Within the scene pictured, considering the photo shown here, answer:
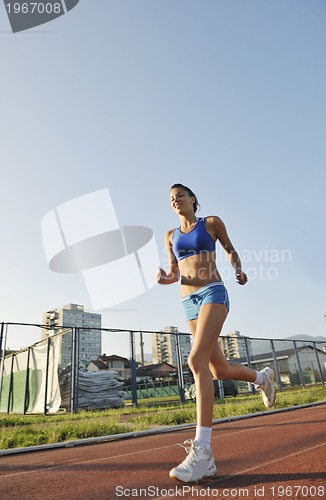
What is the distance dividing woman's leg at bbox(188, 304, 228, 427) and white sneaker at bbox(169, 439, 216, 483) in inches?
6.5

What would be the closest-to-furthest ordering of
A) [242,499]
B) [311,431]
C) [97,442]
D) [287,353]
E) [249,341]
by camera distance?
[242,499]
[311,431]
[97,442]
[249,341]
[287,353]

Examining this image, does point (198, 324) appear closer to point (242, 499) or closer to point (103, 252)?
point (242, 499)

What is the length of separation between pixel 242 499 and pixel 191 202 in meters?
2.06

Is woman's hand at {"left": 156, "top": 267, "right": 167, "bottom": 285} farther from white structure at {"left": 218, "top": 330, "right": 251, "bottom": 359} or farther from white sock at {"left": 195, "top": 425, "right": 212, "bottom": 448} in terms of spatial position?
white structure at {"left": 218, "top": 330, "right": 251, "bottom": 359}

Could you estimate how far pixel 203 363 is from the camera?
241cm

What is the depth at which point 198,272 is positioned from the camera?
2.66 meters

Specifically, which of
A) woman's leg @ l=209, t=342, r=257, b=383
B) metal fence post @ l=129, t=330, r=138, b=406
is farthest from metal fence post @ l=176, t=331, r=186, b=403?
woman's leg @ l=209, t=342, r=257, b=383

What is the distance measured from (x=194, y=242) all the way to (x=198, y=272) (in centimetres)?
24

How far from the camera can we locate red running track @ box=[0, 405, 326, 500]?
6.53ft

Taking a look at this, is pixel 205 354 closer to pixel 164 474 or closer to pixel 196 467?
pixel 196 467

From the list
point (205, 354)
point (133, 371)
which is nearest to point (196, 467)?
point (205, 354)

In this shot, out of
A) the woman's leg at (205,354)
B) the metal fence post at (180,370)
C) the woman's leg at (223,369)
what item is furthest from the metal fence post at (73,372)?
the woman's leg at (205,354)

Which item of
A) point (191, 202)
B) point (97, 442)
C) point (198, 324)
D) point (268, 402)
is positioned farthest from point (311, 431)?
point (191, 202)

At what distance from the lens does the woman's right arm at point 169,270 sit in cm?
293
